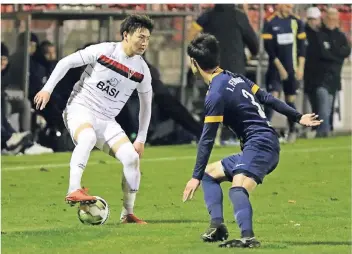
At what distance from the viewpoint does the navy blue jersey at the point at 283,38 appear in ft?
80.9

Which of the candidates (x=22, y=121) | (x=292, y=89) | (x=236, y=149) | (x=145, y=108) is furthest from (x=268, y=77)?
(x=145, y=108)

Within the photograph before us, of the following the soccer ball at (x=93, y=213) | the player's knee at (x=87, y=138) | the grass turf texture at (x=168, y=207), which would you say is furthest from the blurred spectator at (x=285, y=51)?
the soccer ball at (x=93, y=213)

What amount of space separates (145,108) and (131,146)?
56cm

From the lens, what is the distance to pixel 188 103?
24984 mm

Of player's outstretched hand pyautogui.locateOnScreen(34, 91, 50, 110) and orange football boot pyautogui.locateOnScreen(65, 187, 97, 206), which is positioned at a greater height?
player's outstretched hand pyautogui.locateOnScreen(34, 91, 50, 110)

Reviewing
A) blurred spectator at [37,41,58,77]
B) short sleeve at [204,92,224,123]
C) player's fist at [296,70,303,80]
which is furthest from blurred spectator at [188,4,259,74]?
short sleeve at [204,92,224,123]

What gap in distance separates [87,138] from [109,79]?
0.72 meters

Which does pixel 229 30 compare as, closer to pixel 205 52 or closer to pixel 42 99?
pixel 42 99

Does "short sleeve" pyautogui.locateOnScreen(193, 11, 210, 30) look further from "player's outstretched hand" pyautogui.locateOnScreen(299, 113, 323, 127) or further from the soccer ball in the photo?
"player's outstretched hand" pyautogui.locateOnScreen(299, 113, 323, 127)

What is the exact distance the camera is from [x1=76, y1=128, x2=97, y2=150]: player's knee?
12.9 metres

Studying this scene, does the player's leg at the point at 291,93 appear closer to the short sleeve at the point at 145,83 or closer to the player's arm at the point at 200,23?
the player's arm at the point at 200,23

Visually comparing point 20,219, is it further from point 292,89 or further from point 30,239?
point 292,89

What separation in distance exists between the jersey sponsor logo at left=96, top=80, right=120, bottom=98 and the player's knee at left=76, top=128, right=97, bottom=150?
0.50m

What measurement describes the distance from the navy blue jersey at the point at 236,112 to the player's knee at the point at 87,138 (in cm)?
212
